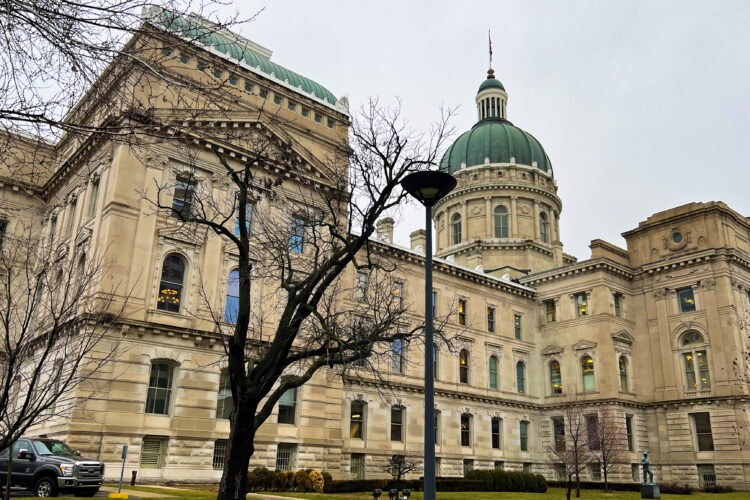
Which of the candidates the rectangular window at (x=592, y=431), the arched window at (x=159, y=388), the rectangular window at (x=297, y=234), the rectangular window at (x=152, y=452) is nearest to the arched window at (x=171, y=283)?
the arched window at (x=159, y=388)

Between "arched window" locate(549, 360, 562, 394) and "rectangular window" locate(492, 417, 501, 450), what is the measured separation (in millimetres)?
6031

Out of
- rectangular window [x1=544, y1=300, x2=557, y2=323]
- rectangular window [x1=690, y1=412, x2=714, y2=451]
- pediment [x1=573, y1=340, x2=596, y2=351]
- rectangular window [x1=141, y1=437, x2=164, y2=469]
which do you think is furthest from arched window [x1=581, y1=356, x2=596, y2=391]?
rectangular window [x1=141, y1=437, x2=164, y2=469]

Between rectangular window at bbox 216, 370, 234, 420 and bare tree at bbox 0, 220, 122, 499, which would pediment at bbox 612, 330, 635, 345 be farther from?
bare tree at bbox 0, 220, 122, 499

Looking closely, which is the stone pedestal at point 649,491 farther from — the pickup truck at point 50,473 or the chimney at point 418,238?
the chimney at point 418,238

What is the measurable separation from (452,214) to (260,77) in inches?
1494

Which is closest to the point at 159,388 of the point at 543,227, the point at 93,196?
the point at 93,196

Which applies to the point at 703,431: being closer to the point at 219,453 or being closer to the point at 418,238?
the point at 418,238

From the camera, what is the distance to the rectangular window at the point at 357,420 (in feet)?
129

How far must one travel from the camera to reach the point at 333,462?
3303cm

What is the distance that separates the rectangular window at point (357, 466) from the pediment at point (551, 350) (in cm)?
1978

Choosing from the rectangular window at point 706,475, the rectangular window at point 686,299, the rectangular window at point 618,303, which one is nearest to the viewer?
the rectangular window at point 706,475

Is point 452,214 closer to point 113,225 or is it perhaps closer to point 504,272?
point 504,272

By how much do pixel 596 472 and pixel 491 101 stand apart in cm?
4815

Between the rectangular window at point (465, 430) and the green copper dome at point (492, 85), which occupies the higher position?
the green copper dome at point (492, 85)
